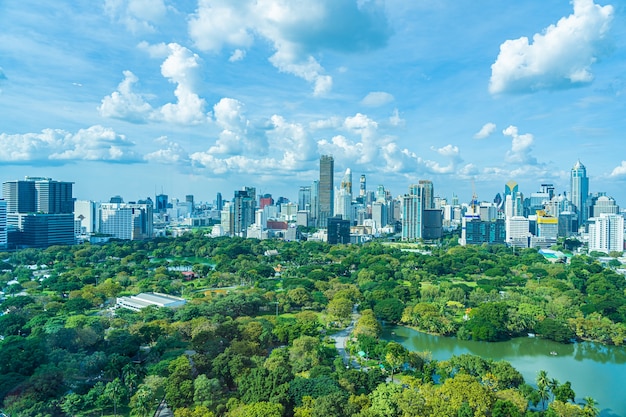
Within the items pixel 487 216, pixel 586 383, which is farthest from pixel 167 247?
pixel 487 216

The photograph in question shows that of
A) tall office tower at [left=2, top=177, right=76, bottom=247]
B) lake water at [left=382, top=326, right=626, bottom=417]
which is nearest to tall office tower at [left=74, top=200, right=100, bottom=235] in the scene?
tall office tower at [left=2, top=177, right=76, bottom=247]

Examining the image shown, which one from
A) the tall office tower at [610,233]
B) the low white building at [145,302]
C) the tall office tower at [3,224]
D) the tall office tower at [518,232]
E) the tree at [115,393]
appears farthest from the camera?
the tall office tower at [518,232]

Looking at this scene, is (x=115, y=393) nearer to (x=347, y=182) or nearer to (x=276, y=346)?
(x=276, y=346)

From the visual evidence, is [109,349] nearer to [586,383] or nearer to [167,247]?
[586,383]

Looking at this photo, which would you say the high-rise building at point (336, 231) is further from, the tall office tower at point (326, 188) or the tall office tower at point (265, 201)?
the tall office tower at point (265, 201)

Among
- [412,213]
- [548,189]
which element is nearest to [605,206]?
[548,189]

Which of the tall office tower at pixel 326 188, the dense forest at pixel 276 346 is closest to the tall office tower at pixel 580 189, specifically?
the tall office tower at pixel 326 188
